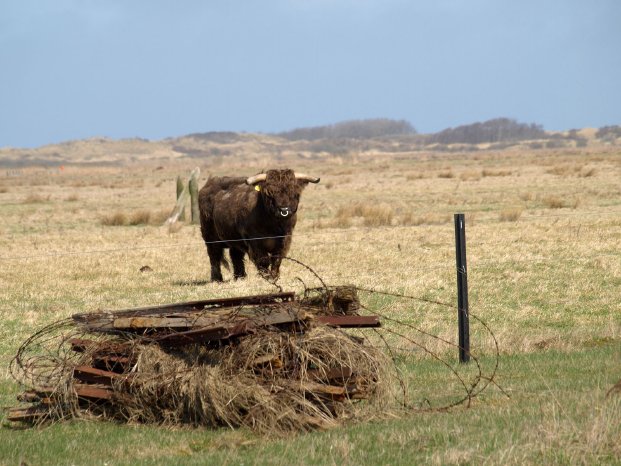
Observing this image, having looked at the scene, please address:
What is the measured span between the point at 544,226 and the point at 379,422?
1448 centimetres

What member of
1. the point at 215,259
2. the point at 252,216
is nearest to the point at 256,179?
the point at 252,216

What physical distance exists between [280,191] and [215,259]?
8.83 feet

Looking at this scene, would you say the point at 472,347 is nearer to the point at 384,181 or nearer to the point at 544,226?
the point at 544,226

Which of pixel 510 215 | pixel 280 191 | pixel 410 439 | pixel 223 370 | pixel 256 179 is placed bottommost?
pixel 510 215

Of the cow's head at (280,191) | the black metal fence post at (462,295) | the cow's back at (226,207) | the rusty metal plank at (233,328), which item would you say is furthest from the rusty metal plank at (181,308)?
the cow's back at (226,207)

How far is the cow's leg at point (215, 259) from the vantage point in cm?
1664

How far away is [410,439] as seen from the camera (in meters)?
6.37

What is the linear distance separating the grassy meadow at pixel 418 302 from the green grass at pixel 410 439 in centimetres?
2

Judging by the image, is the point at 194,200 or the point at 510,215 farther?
the point at 194,200

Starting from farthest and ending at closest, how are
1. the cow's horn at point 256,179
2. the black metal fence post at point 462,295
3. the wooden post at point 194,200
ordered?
the wooden post at point 194,200, the cow's horn at point 256,179, the black metal fence post at point 462,295

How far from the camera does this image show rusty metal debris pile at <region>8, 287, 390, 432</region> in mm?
7066

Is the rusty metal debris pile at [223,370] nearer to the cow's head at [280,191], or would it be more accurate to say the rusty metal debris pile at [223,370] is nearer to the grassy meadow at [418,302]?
the grassy meadow at [418,302]

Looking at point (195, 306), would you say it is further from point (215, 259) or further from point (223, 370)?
point (215, 259)

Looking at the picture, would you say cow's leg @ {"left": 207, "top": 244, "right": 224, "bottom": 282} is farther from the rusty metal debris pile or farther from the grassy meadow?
the rusty metal debris pile
